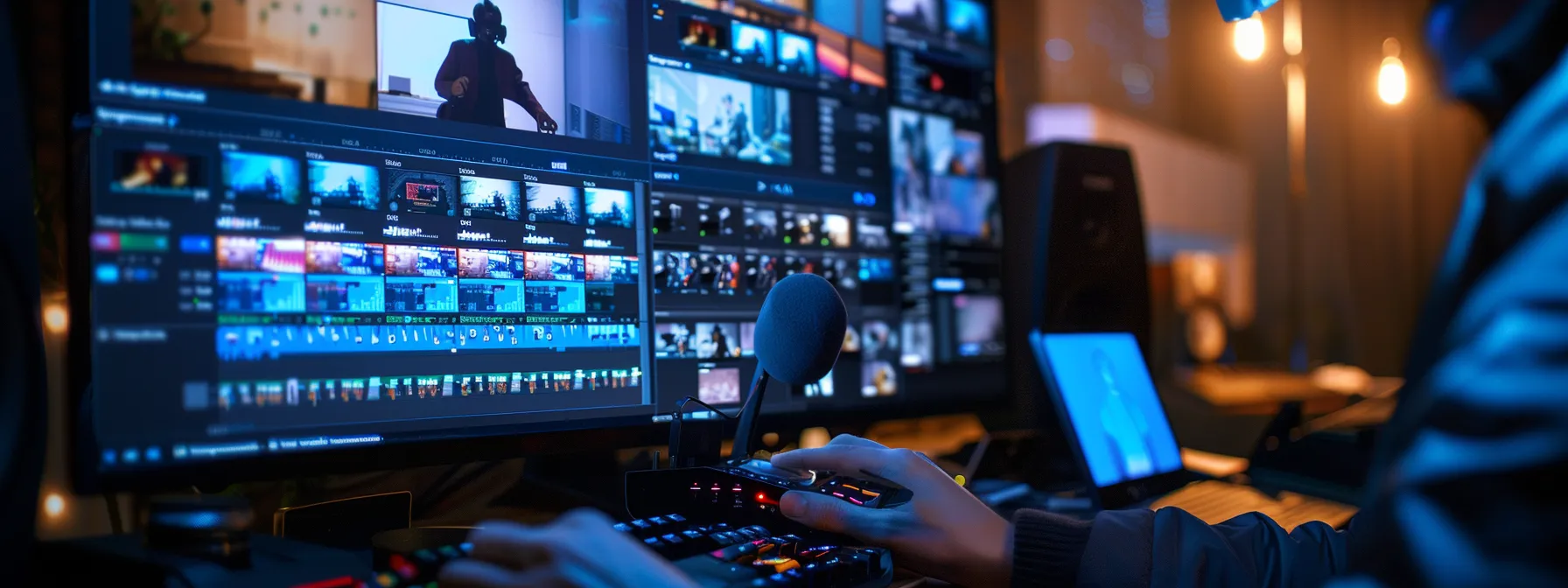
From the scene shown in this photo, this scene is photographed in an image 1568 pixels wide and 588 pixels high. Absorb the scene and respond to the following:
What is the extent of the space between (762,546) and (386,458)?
11.1 inches

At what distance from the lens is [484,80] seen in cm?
69

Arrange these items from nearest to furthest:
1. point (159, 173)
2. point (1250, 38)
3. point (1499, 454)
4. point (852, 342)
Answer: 1. point (1499, 454)
2. point (159, 173)
3. point (852, 342)
4. point (1250, 38)

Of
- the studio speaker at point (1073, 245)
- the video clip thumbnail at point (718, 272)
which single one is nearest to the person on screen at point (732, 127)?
the video clip thumbnail at point (718, 272)

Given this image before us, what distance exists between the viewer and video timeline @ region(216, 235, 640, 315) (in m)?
0.56

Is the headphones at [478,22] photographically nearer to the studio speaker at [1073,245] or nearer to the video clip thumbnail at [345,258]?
the video clip thumbnail at [345,258]

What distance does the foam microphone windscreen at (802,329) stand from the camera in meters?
0.69

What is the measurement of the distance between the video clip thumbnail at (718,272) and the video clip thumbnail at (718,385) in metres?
0.08

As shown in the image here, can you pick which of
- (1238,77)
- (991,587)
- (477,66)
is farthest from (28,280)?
(1238,77)

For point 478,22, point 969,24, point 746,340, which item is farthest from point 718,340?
point 969,24

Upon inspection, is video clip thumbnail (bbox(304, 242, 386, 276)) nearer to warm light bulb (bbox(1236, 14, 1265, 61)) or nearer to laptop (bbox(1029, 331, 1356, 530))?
laptop (bbox(1029, 331, 1356, 530))

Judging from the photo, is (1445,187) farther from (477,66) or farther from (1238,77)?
(477,66)

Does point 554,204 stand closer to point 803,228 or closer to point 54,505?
point 803,228

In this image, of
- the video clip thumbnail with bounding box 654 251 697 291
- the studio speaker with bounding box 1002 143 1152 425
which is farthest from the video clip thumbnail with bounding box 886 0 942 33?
→ the video clip thumbnail with bounding box 654 251 697 291

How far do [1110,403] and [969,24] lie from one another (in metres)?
0.51
